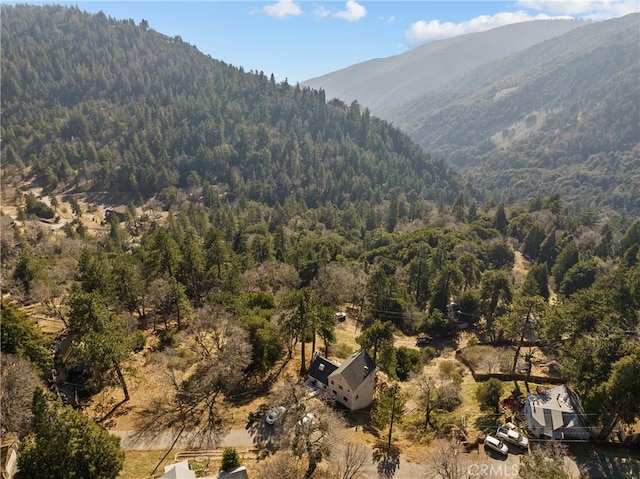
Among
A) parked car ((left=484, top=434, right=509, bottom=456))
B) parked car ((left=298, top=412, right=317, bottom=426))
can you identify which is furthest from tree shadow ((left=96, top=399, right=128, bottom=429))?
parked car ((left=484, top=434, right=509, bottom=456))

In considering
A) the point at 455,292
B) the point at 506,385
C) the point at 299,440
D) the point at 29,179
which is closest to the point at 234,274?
the point at 299,440

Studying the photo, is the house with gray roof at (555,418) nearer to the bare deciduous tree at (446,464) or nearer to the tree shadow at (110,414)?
the bare deciduous tree at (446,464)

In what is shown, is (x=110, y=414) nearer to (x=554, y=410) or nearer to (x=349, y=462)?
(x=349, y=462)

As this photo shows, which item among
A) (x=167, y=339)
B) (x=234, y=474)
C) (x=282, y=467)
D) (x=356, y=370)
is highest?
(x=167, y=339)

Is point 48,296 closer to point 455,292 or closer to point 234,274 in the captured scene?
point 234,274

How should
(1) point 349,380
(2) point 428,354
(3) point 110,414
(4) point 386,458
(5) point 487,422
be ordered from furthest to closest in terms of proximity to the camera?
(2) point 428,354
(1) point 349,380
(5) point 487,422
(3) point 110,414
(4) point 386,458

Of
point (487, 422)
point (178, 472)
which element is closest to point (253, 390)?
point (178, 472)

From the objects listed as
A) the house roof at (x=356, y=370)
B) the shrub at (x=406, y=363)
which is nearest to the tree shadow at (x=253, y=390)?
the house roof at (x=356, y=370)
